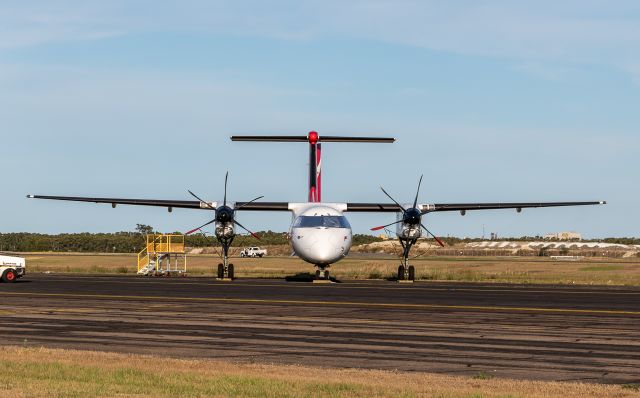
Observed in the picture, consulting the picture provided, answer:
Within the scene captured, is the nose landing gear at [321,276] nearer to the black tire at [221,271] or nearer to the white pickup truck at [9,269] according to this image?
the black tire at [221,271]

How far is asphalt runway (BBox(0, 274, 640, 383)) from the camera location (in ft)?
54.4

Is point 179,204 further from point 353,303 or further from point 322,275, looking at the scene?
point 353,303

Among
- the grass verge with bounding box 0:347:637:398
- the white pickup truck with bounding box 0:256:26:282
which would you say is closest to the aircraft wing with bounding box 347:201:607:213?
the white pickup truck with bounding box 0:256:26:282

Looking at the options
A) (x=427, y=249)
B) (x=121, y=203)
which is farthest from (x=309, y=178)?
(x=427, y=249)

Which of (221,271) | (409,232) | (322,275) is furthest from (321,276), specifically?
(221,271)

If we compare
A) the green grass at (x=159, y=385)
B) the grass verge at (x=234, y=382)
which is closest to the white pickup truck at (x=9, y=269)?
the grass verge at (x=234, y=382)

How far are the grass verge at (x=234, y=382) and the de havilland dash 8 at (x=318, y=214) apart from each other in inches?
1232

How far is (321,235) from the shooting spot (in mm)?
47062

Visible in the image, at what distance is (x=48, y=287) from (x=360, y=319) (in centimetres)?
2085

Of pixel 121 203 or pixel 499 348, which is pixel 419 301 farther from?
pixel 121 203

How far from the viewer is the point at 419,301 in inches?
1264

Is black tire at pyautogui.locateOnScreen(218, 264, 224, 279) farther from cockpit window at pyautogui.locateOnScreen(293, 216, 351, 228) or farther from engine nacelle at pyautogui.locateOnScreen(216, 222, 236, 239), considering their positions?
cockpit window at pyautogui.locateOnScreen(293, 216, 351, 228)

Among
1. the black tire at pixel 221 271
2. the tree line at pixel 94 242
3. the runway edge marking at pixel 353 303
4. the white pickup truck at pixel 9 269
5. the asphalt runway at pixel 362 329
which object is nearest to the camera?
the asphalt runway at pixel 362 329

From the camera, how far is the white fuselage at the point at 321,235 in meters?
47.1
